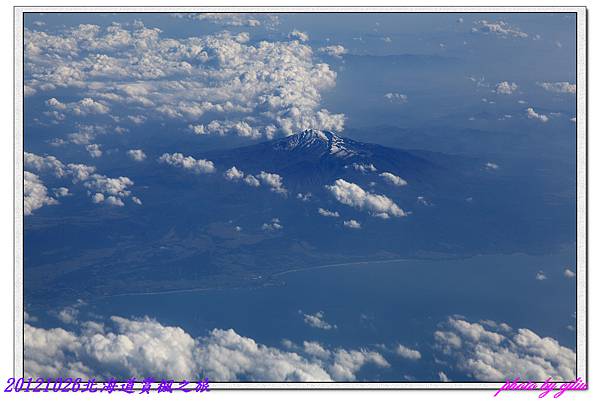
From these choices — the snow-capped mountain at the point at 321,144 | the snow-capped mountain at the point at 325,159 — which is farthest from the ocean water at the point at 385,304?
the snow-capped mountain at the point at 321,144

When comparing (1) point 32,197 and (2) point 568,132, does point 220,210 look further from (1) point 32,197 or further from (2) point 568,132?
(2) point 568,132

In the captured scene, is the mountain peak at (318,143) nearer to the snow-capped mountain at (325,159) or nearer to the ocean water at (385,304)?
the snow-capped mountain at (325,159)

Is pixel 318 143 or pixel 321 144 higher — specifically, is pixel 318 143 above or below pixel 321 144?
above

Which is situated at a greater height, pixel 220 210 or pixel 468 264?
pixel 220 210

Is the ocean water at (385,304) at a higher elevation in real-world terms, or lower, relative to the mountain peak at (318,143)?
Result: lower

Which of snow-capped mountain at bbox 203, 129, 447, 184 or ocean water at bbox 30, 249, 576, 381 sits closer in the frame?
ocean water at bbox 30, 249, 576, 381

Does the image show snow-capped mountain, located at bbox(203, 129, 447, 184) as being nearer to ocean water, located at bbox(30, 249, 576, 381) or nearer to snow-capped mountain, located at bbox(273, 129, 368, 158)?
snow-capped mountain, located at bbox(273, 129, 368, 158)

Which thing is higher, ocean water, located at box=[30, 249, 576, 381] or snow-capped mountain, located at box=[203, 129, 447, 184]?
snow-capped mountain, located at box=[203, 129, 447, 184]

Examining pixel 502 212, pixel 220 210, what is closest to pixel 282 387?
pixel 220 210

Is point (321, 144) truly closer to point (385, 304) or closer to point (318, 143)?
point (318, 143)

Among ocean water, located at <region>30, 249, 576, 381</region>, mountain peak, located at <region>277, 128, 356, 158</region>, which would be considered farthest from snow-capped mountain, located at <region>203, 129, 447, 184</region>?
ocean water, located at <region>30, 249, 576, 381</region>

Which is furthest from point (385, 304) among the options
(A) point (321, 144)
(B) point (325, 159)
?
(A) point (321, 144)
